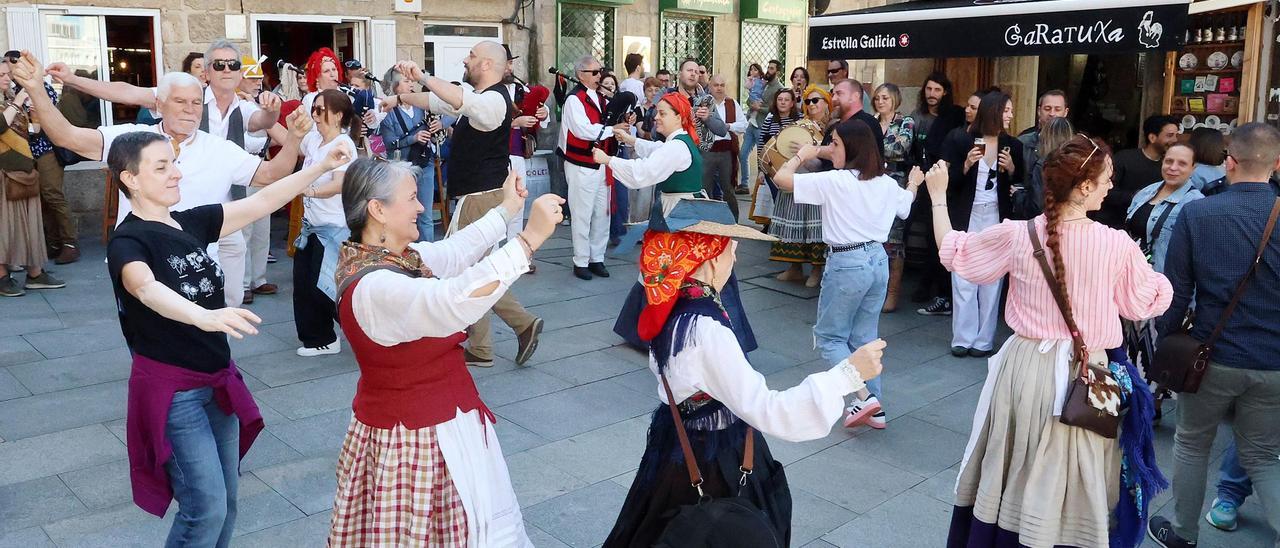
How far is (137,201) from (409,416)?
1.24 meters

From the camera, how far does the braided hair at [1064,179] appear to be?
3432mm

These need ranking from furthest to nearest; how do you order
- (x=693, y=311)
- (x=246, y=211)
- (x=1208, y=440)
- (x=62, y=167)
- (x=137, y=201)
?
(x=62, y=167) → (x=1208, y=440) → (x=246, y=211) → (x=137, y=201) → (x=693, y=311)

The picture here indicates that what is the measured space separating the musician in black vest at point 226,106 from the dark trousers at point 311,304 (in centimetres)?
37

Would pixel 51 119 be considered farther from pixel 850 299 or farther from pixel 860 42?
pixel 860 42

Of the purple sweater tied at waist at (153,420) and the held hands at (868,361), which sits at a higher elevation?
the held hands at (868,361)

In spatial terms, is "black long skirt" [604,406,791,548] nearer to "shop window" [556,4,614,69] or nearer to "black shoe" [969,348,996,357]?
"black shoe" [969,348,996,357]

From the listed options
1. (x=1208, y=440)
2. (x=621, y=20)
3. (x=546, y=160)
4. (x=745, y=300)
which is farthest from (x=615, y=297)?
(x=621, y=20)

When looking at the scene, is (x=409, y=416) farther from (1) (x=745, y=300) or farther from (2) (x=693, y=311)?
(1) (x=745, y=300)

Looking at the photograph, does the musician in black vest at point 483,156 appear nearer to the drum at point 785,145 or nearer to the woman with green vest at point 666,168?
the woman with green vest at point 666,168

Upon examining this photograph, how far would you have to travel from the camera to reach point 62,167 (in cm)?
915

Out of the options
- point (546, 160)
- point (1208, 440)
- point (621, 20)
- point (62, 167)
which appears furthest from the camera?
point (621, 20)

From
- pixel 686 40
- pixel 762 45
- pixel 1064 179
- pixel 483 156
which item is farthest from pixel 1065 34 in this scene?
pixel 762 45

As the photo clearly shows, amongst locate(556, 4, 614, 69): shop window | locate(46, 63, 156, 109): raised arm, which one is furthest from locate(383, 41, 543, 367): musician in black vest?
locate(556, 4, 614, 69): shop window

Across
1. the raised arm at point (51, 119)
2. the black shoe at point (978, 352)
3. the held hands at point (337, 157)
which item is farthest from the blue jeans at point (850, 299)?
the raised arm at point (51, 119)
